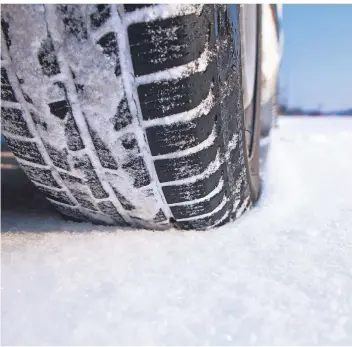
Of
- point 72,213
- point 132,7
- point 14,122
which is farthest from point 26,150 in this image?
point 132,7

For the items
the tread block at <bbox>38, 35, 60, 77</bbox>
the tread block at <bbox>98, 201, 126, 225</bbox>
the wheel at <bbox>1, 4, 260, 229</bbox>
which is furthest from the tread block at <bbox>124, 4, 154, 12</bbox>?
the tread block at <bbox>98, 201, 126, 225</bbox>

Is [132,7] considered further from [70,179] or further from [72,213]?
[72,213]

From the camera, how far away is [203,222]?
2.17 ft

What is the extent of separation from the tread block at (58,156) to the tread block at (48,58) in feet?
0.39

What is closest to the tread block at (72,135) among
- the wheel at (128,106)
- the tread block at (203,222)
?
the wheel at (128,106)

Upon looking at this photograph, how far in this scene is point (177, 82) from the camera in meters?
0.47

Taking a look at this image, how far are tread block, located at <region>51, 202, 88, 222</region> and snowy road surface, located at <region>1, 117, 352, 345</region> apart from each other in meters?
0.02

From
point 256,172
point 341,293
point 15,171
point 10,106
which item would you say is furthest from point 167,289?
point 15,171

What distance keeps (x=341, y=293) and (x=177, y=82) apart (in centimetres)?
33

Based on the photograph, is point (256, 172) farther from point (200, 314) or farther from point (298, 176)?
point (200, 314)

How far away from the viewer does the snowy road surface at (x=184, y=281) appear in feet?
1.34

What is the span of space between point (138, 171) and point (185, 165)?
0.07 m

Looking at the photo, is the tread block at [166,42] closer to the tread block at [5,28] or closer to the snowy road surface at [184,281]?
the tread block at [5,28]

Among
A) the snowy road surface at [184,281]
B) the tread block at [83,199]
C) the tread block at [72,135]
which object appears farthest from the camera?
the tread block at [83,199]
